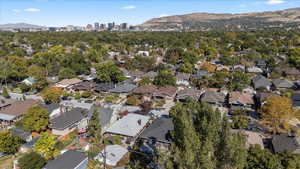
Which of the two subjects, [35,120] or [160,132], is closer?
[160,132]

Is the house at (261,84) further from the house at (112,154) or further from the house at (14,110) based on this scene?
the house at (14,110)

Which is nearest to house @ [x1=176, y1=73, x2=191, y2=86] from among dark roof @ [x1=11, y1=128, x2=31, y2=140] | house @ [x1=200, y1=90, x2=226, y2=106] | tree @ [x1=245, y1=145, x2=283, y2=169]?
house @ [x1=200, y1=90, x2=226, y2=106]

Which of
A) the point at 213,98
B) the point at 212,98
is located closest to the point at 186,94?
the point at 212,98

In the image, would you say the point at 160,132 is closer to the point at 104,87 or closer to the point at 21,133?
the point at 21,133

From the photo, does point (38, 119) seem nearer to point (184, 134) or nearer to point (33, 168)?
point (33, 168)

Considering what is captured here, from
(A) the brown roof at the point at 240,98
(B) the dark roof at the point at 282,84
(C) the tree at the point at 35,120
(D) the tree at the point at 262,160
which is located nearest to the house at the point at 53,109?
(C) the tree at the point at 35,120

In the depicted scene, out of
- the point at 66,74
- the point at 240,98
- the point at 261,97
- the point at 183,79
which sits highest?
the point at 66,74
